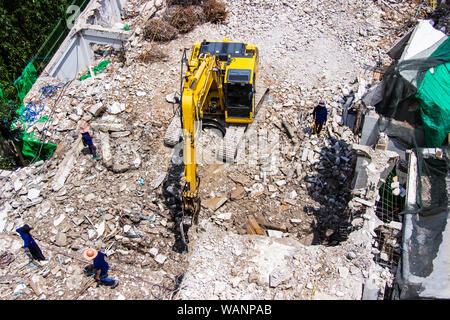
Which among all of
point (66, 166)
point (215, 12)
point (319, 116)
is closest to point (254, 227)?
point (319, 116)

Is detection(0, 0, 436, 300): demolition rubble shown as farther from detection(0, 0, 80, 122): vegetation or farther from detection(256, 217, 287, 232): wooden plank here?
detection(0, 0, 80, 122): vegetation

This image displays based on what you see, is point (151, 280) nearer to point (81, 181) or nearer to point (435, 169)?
point (81, 181)

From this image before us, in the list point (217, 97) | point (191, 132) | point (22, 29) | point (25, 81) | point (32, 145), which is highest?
point (191, 132)

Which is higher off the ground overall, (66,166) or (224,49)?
(224,49)

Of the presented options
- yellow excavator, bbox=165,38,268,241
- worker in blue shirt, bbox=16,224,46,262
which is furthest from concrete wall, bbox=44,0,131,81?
worker in blue shirt, bbox=16,224,46,262

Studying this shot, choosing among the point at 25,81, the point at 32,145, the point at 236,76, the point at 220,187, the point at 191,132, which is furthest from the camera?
the point at 25,81

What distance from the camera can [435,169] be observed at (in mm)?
9141

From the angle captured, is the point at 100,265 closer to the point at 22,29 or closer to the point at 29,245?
the point at 29,245

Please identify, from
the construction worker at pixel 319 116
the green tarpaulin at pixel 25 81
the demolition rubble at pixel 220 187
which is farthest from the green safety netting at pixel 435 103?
the green tarpaulin at pixel 25 81

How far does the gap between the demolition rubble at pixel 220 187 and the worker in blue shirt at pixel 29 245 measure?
0.82ft

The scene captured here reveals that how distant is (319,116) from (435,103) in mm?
3034

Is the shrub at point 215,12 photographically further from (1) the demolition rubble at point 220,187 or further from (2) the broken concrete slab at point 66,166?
(2) the broken concrete slab at point 66,166

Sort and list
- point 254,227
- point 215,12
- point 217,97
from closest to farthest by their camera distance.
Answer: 1. point 254,227
2. point 217,97
3. point 215,12

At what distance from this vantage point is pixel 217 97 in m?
11.2
